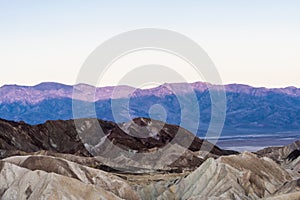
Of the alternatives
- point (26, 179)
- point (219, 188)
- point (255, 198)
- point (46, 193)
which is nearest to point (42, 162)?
point (26, 179)

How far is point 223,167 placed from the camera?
353 feet

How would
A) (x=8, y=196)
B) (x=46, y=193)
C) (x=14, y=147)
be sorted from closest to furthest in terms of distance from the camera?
(x=46, y=193)
(x=8, y=196)
(x=14, y=147)

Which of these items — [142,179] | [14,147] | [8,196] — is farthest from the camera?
[14,147]

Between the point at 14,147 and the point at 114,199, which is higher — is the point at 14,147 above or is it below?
below

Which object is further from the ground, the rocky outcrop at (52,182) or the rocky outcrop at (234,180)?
the rocky outcrop at (52,182)

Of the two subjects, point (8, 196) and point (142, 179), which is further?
point (142, 179)

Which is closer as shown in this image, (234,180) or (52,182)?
(52,182)

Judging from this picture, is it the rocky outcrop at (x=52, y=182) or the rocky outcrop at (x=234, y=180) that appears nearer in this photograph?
the rocky outcrop at (x=52, y=182)

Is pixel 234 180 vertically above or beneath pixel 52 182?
beneath

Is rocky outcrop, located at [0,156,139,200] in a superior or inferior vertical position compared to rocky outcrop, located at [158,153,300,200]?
superior

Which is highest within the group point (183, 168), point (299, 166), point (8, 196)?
point (8, 196)

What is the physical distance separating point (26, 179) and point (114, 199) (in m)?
15.0

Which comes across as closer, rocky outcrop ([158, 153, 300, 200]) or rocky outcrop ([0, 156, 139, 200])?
rocky outcrop ([0, 156, 139, 200])

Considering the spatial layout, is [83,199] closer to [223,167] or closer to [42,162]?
[42,162]
